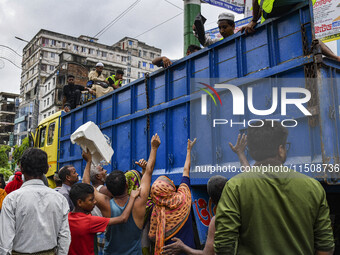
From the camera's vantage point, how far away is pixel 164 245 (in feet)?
9.12

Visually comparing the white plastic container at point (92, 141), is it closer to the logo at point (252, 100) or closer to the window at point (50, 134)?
the logo at point (252, 100)

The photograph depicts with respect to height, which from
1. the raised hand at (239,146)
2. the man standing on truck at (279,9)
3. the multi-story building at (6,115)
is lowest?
the raised hand at (239,146)

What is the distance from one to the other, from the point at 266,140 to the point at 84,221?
157 centimetres

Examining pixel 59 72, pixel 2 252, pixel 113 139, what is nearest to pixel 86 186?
pixel 2 252

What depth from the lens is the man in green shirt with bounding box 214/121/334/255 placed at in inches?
65.5

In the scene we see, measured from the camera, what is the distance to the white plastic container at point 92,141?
12.4ft

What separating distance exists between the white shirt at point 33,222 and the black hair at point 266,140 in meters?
1.47

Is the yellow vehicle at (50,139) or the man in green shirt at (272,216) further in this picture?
the yellow vehicle at (50,139)

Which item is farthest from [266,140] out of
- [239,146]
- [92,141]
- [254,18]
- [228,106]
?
[92,141]

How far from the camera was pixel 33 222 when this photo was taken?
2270mm

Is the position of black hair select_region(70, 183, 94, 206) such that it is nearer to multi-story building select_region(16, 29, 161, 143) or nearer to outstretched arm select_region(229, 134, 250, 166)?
outstretched arm select_region(229, 134, 250, 166)

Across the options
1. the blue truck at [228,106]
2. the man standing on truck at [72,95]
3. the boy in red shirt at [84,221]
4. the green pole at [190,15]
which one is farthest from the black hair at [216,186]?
the man standing on truck at [72,95]

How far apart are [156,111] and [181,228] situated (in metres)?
2.37

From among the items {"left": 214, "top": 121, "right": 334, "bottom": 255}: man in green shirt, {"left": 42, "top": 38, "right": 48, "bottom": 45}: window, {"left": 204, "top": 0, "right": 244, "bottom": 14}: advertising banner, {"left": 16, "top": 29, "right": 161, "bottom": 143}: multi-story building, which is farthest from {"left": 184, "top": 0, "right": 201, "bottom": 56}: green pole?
{"left": 42, "top": 38, "right": 48, "bottom": 45}: window
